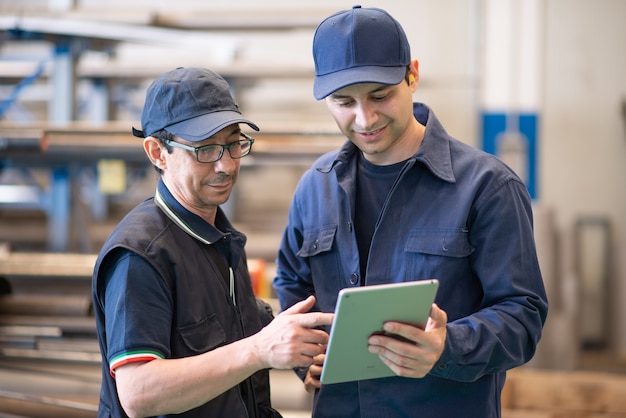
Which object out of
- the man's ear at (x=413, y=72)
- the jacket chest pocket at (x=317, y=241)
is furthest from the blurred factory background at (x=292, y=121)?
the man's ear at (x=413, y=72)

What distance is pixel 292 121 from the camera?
7176mm

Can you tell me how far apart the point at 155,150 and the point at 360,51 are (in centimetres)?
49

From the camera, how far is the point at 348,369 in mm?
1499

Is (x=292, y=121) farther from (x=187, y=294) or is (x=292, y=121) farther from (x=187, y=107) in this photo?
(x=187, y=294)

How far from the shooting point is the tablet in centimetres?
133

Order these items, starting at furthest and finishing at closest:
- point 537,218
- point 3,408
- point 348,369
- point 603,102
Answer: point 603,102, point 537,218, point 3,408, point 348,369

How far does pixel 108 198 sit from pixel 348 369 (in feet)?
16.6

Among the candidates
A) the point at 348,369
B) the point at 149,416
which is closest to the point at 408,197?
the point at 348,369

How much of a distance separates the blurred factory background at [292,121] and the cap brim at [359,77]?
2.23m

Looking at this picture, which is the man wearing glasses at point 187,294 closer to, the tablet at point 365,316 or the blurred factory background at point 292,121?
the tablet at point 365,316

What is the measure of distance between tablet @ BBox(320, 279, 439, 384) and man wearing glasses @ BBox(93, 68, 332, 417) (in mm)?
60

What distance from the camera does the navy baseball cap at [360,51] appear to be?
63.9 inches

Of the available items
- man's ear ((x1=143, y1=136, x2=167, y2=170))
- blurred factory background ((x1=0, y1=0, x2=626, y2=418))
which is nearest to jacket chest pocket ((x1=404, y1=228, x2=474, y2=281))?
man's ear ((x1=143, y1=136, x2=167, y2=170))

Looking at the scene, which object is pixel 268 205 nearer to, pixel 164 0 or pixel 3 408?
pixel 164 0
